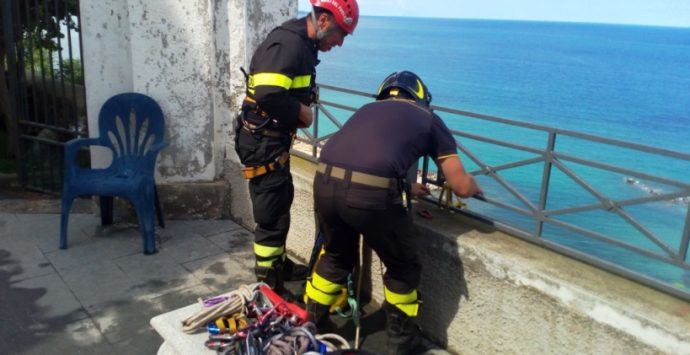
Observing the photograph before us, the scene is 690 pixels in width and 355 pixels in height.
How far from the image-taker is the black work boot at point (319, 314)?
11.2 feet

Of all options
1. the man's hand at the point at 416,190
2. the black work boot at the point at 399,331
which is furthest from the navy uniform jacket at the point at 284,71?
the black work boot at the point at 399,331

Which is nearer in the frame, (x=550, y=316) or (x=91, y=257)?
(x=550, y=316)

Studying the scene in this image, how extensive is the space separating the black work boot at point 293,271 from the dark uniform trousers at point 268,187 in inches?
16.0

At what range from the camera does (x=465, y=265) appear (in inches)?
129

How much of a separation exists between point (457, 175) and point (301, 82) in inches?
47.2

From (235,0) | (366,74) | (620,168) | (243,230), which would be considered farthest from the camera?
(366,74)

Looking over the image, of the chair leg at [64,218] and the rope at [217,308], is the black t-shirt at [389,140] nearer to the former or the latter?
the rope at [217,308]

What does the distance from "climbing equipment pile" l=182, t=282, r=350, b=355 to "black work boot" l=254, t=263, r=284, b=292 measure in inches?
29.2

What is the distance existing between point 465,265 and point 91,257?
3.13m

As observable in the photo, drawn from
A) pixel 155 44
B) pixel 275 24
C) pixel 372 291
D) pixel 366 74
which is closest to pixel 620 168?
pixel 372 291

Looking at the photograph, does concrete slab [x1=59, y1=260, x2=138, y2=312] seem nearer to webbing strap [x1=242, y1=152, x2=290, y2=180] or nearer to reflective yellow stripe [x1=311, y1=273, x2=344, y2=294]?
webbing strap [x1=242, y1=152, x2=290, y2=180]

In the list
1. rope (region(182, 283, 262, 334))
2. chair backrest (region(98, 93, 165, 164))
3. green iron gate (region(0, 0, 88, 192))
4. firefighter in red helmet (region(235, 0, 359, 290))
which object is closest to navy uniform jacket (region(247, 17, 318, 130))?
firefighter in red helmet (region(235, 0, 359, 290))

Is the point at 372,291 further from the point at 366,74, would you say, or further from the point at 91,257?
the point at 366,74

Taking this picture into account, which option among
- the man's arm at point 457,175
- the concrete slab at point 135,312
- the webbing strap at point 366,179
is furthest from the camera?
the concrete slab at point 135,312
